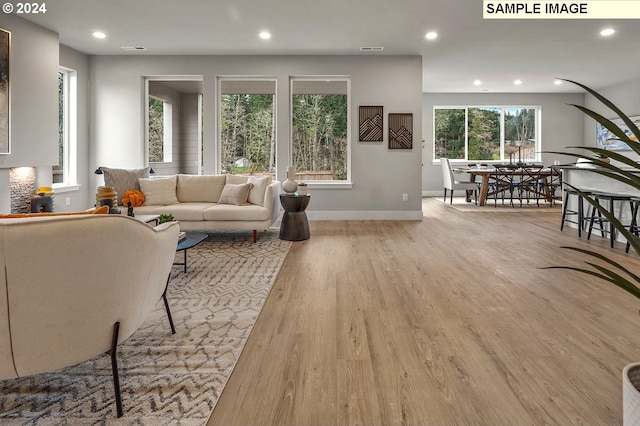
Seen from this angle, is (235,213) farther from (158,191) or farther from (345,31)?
(345,31)

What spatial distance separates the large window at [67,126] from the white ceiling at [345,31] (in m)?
0.53

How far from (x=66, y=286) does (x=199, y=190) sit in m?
4.56

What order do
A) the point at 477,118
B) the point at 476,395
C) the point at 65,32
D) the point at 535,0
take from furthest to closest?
1. the point at 477,118
2. the point at 65,32
3. the point at 535,0
4. the point at 476,395

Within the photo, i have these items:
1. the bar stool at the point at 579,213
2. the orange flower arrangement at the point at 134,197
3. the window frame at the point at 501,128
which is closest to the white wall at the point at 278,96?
the orange flower arrangement at the point at 134,197

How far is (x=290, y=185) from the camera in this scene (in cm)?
561

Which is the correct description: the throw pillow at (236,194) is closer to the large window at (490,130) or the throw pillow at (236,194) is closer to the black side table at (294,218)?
the black side table at (294,218)

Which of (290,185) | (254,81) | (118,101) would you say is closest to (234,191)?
(290,185)

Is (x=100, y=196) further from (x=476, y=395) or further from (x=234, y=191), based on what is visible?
(x=476, y=395)

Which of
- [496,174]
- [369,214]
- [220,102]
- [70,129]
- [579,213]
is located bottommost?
[369,214]

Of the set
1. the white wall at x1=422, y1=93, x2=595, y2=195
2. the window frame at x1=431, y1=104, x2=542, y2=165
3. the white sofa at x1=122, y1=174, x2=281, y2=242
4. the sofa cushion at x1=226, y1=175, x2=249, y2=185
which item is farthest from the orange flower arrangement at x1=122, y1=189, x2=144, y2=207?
the window frame at x1=431, y1=104, x2=542, y2=165

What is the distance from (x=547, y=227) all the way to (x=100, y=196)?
6045 millimetres

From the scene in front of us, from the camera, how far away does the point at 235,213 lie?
18.0ft

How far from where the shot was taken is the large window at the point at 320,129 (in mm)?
7582

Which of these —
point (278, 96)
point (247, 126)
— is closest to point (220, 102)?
Result: point (247, 126)
